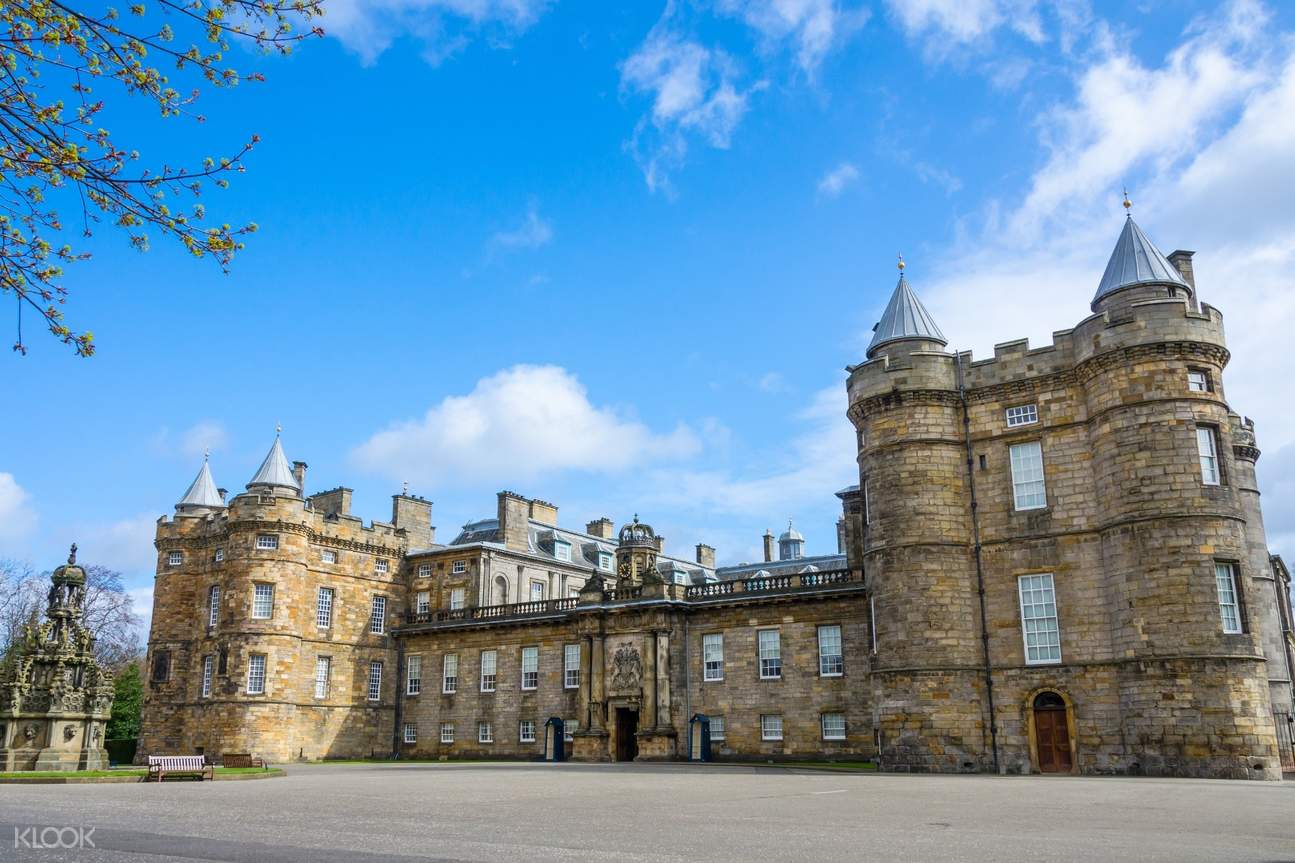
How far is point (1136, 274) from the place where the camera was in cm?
3300

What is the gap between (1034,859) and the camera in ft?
34.6

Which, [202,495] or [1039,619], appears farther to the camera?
[202,495]

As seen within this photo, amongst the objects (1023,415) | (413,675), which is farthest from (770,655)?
(413,675)

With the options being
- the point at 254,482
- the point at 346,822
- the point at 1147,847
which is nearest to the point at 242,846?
the point at 346,822

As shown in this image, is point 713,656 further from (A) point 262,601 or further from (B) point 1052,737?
(A) point 262,601

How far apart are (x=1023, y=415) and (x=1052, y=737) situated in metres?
10.3

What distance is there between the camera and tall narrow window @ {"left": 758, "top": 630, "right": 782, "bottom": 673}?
137ft

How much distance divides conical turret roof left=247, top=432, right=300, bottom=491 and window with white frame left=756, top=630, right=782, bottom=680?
24.4m

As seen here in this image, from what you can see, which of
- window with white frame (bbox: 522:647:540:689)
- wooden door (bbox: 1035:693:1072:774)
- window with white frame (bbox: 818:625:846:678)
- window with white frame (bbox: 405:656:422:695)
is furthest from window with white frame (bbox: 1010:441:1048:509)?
window with white frame (bbox: 405:656:422:695)

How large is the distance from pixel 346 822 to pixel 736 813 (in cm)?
596

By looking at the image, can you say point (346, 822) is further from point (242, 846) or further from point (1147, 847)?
point (1147, 847)

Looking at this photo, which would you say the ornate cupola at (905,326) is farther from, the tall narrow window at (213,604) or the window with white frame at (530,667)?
the tall narrow window at (213,604)

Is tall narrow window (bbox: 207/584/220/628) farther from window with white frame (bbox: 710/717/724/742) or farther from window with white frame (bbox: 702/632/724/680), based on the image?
window with white frame (bbox: 710/717/724/742)

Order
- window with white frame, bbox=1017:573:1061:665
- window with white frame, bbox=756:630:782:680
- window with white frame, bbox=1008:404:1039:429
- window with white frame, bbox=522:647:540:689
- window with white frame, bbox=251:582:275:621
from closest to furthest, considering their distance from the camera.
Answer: window with white frame, bbox=1017:573:1061:665 < window with white frame, bbox=1008:404:1039:429 < window with white frame, bbox=756:630:782:680 < window with white frame, bbox=251:582:275:621 < window with white frame, bbox=522:647:540:689
